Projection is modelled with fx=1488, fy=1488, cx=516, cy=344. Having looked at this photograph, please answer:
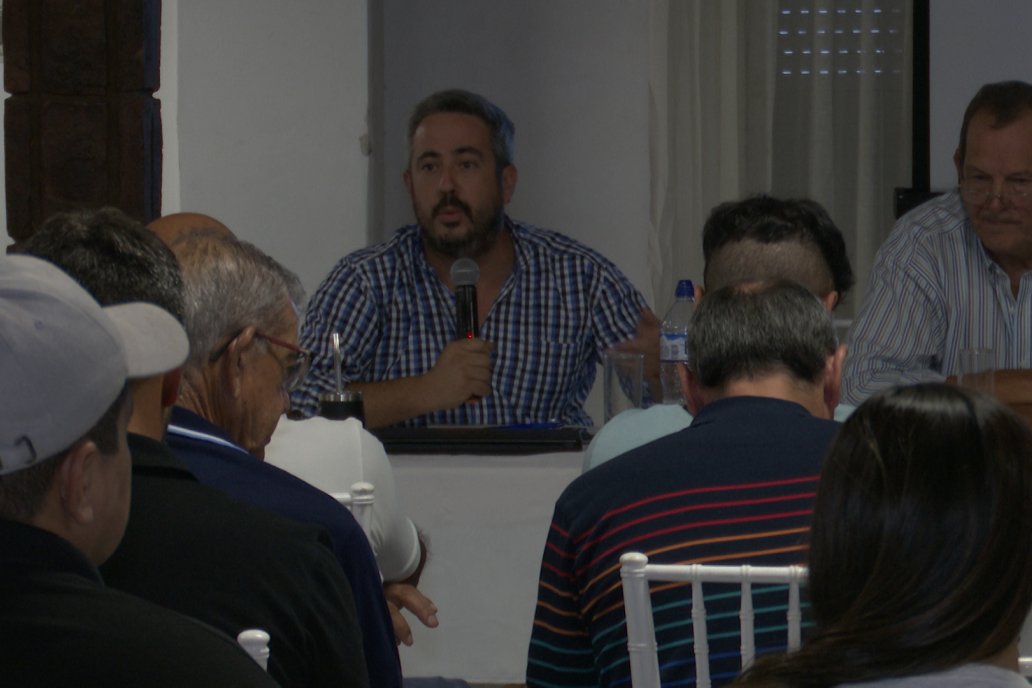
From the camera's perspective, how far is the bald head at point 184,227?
173cm

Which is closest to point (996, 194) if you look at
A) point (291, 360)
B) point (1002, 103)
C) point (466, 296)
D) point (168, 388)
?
point (1002, 103)

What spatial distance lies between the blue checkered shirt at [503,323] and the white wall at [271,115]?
0.61 meters

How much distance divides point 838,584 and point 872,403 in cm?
13

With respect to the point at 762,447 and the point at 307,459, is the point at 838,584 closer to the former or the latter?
the point at 762,447

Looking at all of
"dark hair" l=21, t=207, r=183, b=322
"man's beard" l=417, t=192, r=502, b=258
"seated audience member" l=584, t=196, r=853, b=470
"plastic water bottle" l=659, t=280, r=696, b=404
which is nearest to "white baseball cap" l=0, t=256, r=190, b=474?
"dark hair" l=21, t=207, r=183, b=322

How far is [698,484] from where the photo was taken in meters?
1.52

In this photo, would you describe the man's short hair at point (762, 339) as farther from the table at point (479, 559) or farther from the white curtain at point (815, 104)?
the white curtain at point (815, 104)

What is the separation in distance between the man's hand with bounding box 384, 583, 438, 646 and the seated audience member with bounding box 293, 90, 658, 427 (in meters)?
1.20

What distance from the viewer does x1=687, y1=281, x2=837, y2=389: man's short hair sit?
1.66m

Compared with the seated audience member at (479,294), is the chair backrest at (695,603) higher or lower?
lower

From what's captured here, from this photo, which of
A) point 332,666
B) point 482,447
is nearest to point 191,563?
point 332,666

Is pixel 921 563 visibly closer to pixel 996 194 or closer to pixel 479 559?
pixel 479 559

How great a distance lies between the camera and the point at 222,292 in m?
1.62

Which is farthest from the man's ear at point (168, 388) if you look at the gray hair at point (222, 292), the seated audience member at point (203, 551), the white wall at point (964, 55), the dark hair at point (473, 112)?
the white wall at point (964, 55)
